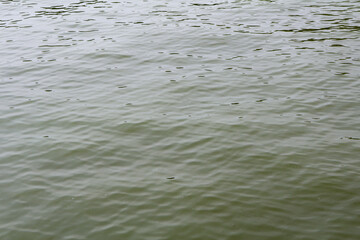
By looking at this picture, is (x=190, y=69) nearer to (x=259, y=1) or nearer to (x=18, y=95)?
(x=18, y=95)

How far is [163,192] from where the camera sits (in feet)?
23.2

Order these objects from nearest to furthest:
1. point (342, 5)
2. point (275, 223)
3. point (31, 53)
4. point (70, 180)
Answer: point (275, 223)
point (70, 180)
point (31, 53)
point (342, 5)

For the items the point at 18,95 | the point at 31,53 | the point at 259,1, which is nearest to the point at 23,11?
the point at 31,53

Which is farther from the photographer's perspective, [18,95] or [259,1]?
[259,1]

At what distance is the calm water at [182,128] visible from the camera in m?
6.53

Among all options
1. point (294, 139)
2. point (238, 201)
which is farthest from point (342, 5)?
point (238, 201)

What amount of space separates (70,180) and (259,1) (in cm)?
1231

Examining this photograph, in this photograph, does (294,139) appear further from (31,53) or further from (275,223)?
(31,53)

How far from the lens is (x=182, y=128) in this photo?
29.4ft

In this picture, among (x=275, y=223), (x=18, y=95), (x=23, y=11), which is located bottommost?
(x=275, y=223)

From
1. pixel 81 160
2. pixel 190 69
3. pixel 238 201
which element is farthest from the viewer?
pixel 190 69

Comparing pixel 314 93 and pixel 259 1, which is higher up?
pixel 259 1

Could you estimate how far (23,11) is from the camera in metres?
17.2

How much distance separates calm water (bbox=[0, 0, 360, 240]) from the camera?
6.53 metres
